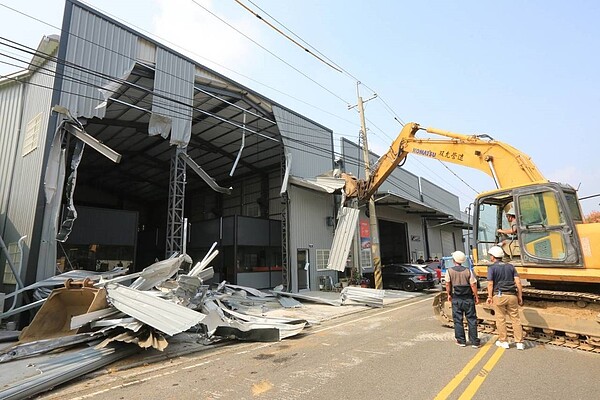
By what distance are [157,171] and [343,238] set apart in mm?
16339

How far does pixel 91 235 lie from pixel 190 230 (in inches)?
325

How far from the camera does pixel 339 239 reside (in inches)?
696

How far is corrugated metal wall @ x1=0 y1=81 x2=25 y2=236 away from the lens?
12883 mm

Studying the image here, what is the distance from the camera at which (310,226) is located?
20.0 meters

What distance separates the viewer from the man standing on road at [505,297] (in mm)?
6359

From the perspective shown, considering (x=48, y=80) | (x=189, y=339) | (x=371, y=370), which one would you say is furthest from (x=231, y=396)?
(x=48, y=80)

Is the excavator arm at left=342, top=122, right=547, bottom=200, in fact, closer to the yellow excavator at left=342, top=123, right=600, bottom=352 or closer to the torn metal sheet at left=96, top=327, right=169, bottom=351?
the yellow excavator at left=342, top=123, right=600, bottom=352

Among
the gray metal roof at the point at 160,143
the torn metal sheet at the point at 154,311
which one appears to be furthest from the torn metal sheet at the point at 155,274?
the gray metal roof at the point at 160,143

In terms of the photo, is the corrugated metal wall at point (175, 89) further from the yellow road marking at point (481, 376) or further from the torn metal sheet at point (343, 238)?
the yellow road marking at point (481, 376)

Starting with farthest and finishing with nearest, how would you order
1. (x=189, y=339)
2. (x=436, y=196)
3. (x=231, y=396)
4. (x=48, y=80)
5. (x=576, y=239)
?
(x=436, y=196) → (x=48, y=80) → (x=189, y=339) → (x=576, y=239) → (x=231, y=396)

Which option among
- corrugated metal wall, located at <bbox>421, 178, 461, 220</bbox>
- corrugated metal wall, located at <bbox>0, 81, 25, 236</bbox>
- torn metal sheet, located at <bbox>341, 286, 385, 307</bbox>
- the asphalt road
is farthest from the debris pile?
corrugated metal wall, located at <bbox>421, 178, 461, 220</bbox>

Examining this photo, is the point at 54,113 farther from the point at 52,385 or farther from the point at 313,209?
the point at 313,209

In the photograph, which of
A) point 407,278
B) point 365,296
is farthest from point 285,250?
point 407,278

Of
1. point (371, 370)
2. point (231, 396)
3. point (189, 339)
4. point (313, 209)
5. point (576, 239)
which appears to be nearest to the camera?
point (231, 396)
